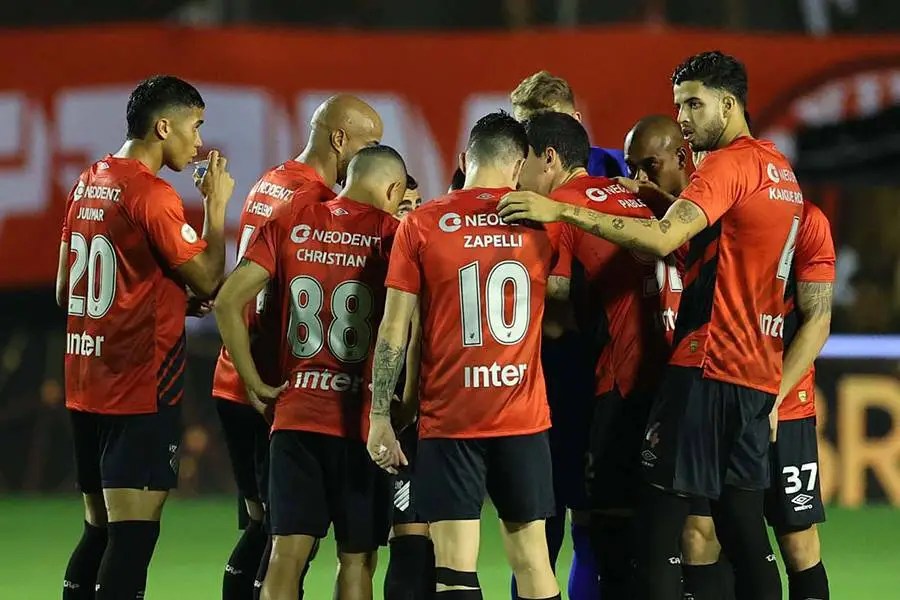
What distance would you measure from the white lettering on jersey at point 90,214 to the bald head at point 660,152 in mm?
2190

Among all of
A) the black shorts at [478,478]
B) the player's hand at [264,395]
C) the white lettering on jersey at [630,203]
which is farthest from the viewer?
the white lettering on jersey at [630,203]

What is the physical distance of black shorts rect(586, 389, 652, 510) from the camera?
18.7ft

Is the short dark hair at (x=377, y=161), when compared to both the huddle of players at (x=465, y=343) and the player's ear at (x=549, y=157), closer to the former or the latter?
the huddle of players at (x=465, y=343)

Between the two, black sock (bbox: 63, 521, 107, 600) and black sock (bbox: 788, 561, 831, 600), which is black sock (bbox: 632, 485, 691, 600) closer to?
black sock (bbox: 788, 561, 831, 600)

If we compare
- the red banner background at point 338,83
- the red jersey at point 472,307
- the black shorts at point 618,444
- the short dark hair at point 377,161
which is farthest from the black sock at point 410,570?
the red banner background at point 338,83

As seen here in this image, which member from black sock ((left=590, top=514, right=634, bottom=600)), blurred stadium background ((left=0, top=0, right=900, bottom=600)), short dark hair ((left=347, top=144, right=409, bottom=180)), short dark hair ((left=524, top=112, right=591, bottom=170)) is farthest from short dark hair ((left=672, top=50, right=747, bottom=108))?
blurred stadium background ((left=0, top=0, right=900, bottom=600))

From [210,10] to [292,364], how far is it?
19.6ft

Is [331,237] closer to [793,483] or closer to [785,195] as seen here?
[785,195]

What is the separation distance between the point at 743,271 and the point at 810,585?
1.38 meters

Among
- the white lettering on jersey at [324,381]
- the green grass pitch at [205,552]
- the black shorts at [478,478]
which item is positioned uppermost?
the white lettering on jersey at [324,381]

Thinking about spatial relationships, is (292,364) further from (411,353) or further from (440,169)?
(440,169)

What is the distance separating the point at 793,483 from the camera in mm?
5820

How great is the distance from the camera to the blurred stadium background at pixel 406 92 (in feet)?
34.8

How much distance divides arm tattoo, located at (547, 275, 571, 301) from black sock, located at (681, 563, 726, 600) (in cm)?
113
